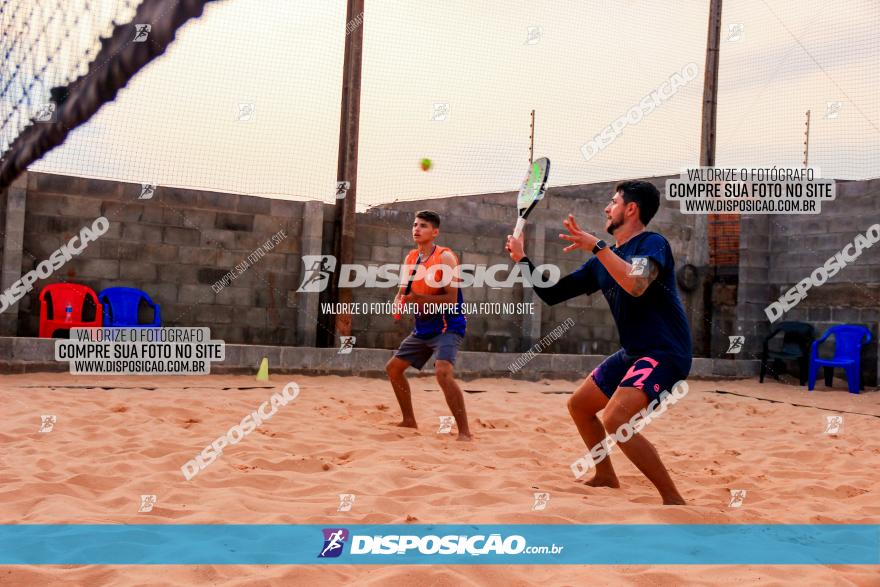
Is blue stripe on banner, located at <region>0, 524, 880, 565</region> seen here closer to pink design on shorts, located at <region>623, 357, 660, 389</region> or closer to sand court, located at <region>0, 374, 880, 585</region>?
sand court, located at <region>0, 374, 880, 585</region>

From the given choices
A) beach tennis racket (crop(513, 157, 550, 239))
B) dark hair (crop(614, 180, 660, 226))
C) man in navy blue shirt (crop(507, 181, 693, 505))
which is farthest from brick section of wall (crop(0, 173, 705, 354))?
dark hair (crop(614, 180, 660, 226))

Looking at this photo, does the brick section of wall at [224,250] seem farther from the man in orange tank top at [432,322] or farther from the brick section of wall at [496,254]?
the man in orange tank top at [432,322]

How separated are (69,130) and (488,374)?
274 inches

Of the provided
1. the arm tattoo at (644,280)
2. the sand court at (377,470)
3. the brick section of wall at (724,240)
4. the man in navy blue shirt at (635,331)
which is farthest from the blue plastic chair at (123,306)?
the brick section of wall at (724,240)

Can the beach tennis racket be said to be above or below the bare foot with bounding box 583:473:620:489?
above

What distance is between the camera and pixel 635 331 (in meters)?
3.99

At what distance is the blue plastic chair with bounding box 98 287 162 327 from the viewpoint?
29.6 ft

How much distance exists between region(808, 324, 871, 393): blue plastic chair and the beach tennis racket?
768 centimetres

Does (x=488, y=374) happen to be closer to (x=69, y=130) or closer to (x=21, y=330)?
(x=21, y=330)

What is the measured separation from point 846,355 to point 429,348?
7.51m

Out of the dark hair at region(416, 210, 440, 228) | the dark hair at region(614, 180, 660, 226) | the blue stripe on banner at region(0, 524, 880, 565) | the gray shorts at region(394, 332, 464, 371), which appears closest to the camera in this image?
the blue stripe on banner at region(0, 524, 880, 565)

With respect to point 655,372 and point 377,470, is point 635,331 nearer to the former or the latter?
point 655,372

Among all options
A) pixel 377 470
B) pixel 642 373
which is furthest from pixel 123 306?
pixel 642 373

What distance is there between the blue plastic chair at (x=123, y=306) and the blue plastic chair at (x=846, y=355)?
900 cm
